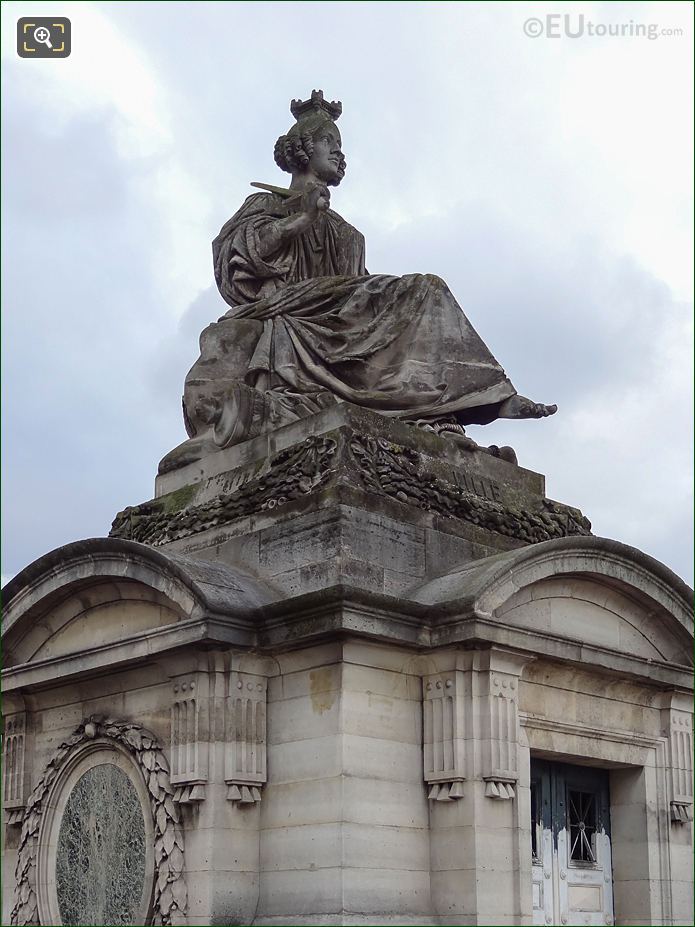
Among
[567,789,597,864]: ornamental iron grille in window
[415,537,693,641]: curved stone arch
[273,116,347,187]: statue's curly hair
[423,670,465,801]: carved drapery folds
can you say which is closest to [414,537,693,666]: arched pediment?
[415,537,693,641]: curved stone arch

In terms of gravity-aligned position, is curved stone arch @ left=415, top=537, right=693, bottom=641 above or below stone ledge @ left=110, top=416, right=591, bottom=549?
below

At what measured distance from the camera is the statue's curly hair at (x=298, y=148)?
555 inches

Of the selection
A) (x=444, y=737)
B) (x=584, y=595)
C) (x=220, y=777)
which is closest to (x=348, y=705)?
(x=444, y=737)

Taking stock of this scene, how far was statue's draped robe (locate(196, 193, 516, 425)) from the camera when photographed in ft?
41.5

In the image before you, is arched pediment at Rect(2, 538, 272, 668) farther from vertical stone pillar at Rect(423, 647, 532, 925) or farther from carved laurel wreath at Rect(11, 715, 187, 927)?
vertical stone pillar at Rect(423, 647, 532, 925)

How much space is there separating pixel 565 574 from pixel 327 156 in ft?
17.4

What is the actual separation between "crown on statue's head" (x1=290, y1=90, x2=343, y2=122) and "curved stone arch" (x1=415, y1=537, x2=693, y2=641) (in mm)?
5656

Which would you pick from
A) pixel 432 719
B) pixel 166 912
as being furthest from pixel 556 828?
pixel 166 912

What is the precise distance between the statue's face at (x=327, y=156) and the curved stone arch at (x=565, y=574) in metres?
4.93

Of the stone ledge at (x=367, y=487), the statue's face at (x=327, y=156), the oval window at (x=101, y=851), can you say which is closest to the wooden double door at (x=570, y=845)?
the stone ledge at (x=367, y=487)

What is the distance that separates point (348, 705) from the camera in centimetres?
1020

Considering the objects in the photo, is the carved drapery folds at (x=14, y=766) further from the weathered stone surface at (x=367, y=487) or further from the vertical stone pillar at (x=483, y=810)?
Answer: the vertical stone pillar at (x=483, y=810)

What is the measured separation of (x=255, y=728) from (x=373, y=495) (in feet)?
6.71

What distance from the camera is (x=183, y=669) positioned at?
35.4 ft
